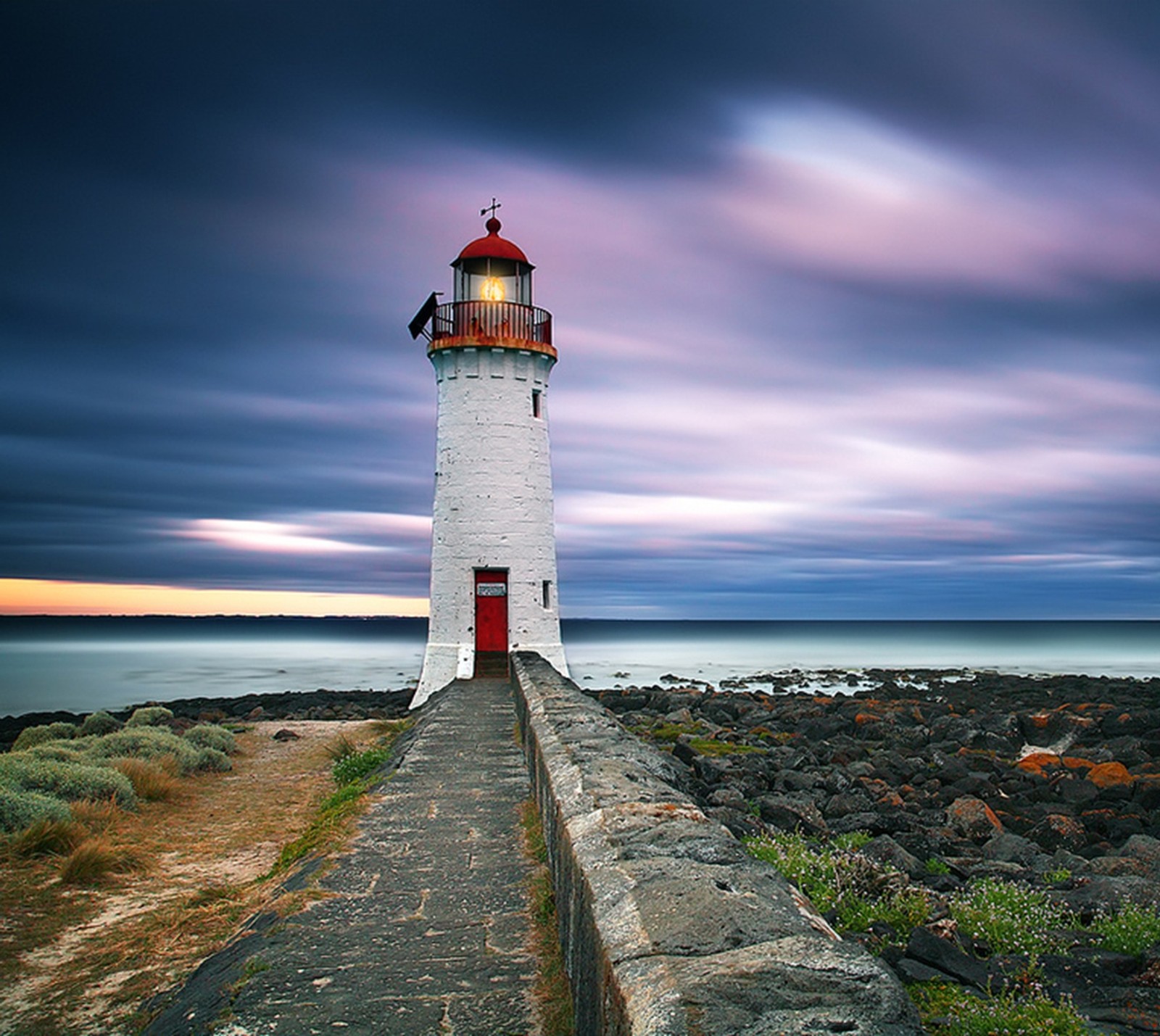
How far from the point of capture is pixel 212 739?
14.7 m

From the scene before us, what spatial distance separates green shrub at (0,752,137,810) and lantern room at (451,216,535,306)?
476 inches

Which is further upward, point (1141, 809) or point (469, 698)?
point (469, 698)

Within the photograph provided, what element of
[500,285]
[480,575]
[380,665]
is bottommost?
[380,665]

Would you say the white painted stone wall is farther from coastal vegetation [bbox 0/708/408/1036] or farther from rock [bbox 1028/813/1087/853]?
rock [bbox 1028/813/1087/853]

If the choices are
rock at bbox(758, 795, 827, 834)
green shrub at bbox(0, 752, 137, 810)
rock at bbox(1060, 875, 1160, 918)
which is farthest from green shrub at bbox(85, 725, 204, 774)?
rock at bbox(1060, 875, 1160, 918)

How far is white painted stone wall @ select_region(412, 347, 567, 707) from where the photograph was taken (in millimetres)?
18688

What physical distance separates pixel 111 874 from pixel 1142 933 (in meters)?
7.06

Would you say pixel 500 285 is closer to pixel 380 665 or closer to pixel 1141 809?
pixel 1141 809

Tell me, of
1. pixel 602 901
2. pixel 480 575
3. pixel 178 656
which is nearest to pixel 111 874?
pixel 602 901

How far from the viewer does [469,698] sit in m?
14.7

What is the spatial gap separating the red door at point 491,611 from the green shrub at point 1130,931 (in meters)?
13.5

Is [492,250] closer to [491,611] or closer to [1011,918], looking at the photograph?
[491,611]

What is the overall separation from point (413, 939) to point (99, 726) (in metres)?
15.8

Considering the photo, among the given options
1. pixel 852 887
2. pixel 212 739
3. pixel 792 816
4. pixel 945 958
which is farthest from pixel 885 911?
pixel 212 739
